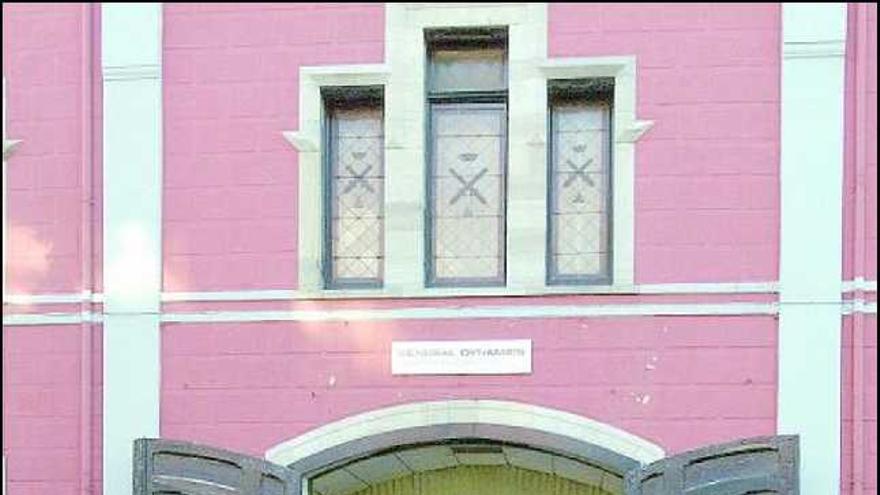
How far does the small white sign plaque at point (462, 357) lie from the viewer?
7.66m

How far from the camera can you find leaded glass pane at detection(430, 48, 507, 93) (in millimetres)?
8008

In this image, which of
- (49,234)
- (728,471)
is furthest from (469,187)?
(49,234)

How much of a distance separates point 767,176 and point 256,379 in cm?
309

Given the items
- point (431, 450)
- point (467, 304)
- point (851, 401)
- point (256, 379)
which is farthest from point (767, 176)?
point (256, 379)

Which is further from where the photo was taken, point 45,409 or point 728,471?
point 45,409

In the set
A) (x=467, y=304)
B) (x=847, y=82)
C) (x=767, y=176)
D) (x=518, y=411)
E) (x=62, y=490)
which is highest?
(x=847, y=82)

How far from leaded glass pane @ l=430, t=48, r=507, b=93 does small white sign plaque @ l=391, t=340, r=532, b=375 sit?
4.88 feet

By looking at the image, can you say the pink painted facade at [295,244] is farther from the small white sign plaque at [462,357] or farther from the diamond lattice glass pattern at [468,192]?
the diamond lattice glass pattern at [468,192]

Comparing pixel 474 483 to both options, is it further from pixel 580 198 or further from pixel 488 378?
pixel 580 198

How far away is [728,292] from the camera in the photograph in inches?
297

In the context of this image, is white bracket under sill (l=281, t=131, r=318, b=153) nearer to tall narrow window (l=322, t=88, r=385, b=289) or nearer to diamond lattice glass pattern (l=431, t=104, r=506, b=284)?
tall narrow window (l=322, t=88, r=385, b=289)

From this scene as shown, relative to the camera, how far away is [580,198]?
788 centimetres

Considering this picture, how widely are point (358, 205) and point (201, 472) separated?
177 cm

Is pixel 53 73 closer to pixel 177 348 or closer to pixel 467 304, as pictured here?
pixel 177 348
